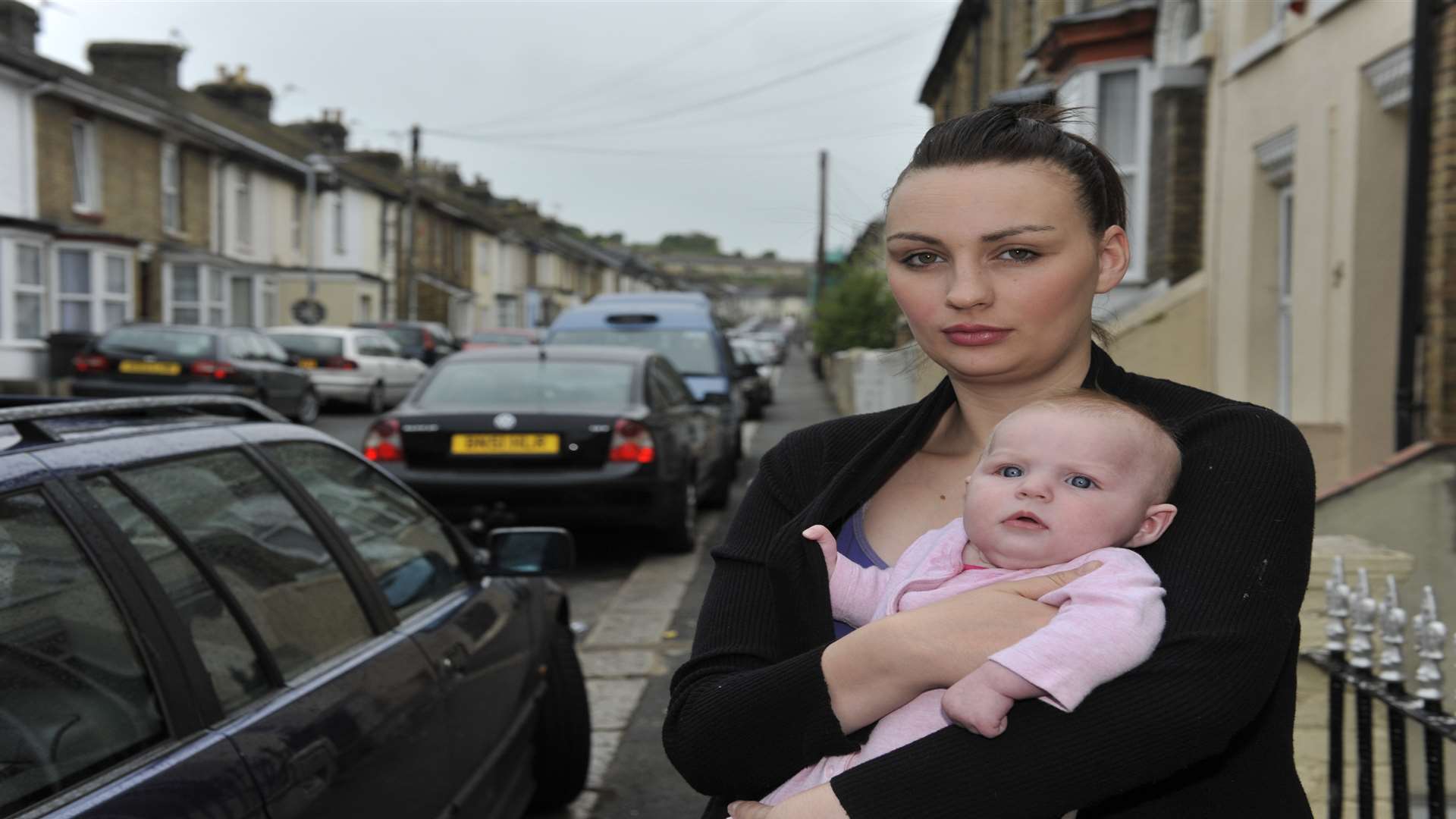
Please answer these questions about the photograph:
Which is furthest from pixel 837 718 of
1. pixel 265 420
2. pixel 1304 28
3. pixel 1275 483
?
pixel 1304 28

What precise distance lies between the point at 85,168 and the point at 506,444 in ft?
73.7

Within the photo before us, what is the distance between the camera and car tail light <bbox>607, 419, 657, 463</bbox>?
8.83 m

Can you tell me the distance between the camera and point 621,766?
5172 millimetres

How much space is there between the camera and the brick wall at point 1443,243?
6.67 metres

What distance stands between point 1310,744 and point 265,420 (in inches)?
125

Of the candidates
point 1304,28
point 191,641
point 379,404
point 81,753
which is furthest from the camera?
point 379,404

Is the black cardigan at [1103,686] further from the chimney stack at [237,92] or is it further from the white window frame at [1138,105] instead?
the chimney stack at [237,92]

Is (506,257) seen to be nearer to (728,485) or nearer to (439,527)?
(728,485)

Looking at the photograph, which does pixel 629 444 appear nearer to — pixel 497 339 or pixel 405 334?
pixel 497 339

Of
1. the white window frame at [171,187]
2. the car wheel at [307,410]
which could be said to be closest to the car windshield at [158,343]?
the car wheel at [307,410]

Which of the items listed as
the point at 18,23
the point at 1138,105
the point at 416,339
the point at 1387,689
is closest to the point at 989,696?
the point at 1387,689

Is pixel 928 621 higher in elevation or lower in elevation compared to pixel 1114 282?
lower

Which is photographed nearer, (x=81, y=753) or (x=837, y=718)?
(x=837, y=718)

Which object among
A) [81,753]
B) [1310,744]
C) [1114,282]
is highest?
[1114,282]
